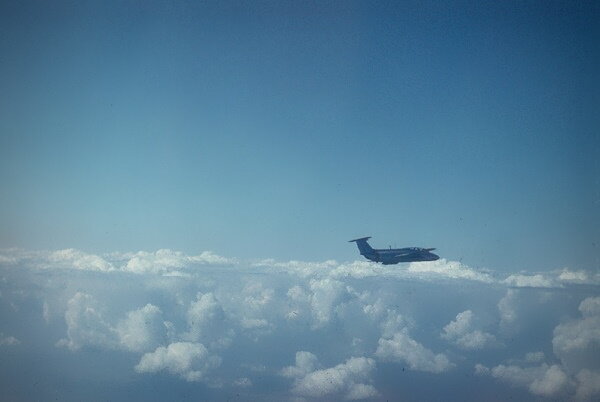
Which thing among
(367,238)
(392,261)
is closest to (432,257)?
(392,261)

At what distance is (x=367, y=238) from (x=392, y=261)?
18.6 feet

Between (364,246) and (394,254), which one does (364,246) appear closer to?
(364,246)

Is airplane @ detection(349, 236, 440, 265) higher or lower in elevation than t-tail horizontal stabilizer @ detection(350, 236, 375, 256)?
lower

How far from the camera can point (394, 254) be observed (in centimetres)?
5262

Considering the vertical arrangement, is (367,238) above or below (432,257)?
above

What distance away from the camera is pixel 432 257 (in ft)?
176

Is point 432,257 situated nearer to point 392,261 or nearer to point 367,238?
point 392,261

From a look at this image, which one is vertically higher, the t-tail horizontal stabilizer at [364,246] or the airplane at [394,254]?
the t-tail horizontal stabilizer at [364,246]

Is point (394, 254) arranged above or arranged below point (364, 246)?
below

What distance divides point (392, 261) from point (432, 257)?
782 cm

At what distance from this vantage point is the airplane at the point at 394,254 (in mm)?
51656

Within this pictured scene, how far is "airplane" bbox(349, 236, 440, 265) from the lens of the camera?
5166cm

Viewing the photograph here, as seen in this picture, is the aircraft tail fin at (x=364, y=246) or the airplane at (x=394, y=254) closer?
the airplane at (x=394, y=254)

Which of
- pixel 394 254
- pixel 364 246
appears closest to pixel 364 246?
pixel 364 246
